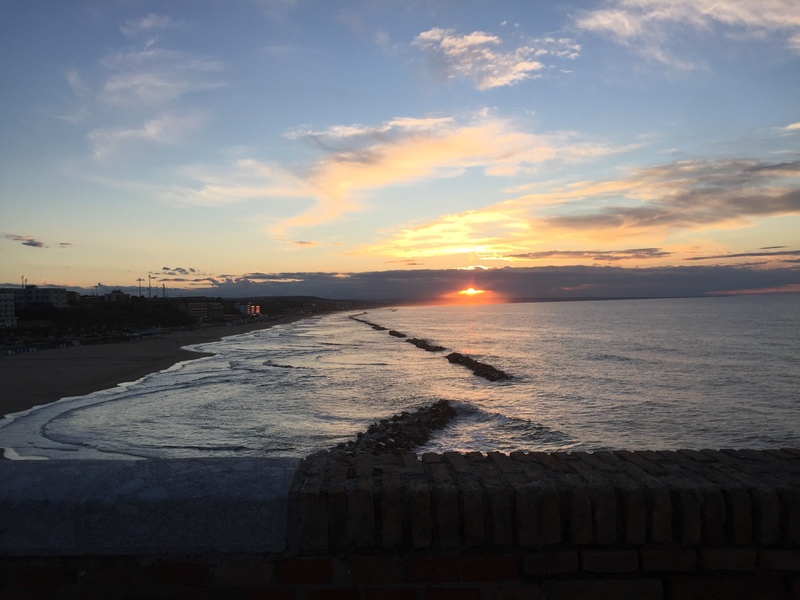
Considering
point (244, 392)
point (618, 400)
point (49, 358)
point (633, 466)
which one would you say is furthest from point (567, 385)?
point (49, 358)

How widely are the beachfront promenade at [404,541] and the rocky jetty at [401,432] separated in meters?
10.9

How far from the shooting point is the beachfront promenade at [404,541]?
7.75 ft

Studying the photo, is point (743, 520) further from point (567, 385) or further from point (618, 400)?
point (567, 385)

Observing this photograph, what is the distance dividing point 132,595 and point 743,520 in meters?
2.47

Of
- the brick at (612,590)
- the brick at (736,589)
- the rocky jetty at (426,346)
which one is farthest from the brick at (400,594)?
the rocky jetty at (426,346)

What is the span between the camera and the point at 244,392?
2594 cm

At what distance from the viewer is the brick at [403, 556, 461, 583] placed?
2387 millimetres

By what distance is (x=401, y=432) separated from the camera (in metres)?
17.2

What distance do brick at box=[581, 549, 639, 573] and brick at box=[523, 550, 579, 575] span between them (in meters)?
0.04

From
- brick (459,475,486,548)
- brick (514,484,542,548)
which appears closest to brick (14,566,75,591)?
brick (459,475,486,548)

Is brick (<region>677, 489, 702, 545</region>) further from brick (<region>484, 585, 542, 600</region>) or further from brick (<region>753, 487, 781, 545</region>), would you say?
brick (<region>484, 585, 542, 600</region>)

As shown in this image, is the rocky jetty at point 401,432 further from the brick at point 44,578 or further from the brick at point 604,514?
the brick at point 604,514

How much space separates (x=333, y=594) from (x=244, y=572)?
37cm

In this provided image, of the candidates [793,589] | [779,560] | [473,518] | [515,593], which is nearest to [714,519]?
[779,560]
